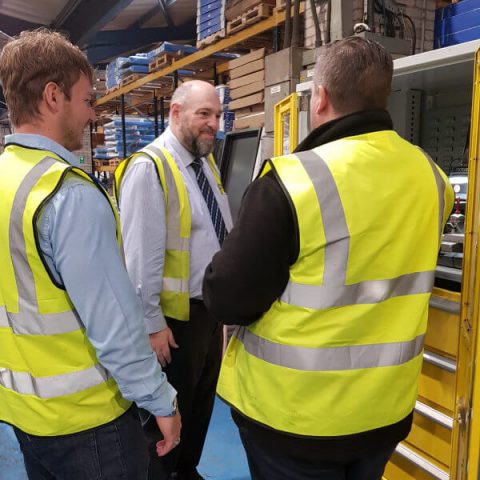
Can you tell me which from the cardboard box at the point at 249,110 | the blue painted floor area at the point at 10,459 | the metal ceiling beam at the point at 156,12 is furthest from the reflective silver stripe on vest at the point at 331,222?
the metal ceiling beam at the point at 156,12

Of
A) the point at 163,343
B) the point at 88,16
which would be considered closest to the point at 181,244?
the point at 163,343

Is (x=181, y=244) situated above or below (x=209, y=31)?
below

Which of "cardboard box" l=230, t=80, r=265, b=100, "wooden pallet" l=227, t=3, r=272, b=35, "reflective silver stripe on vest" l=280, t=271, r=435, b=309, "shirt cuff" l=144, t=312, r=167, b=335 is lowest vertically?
"shirt cuff" l=144, t=312, r=167, b=335

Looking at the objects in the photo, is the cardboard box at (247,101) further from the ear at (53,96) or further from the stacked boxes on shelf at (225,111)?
the ear at (53,96)

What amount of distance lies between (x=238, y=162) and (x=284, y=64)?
4.27 ft

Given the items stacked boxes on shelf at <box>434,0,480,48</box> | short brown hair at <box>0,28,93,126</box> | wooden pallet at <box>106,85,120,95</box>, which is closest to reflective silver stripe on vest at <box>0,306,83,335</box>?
short brown hair at <box>0,28,93,126</box>

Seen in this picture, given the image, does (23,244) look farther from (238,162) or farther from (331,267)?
(238,162)

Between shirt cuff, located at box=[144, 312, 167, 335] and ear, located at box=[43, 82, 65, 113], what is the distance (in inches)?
42.0

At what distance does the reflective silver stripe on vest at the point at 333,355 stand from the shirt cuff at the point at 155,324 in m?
0.83

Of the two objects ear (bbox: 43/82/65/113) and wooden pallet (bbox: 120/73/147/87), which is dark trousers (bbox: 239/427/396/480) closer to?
ear (bbox: 43/82/65/113)

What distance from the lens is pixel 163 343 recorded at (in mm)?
2006

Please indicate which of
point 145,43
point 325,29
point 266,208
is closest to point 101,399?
point 266,208

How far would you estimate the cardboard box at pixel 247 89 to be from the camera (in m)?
4.00

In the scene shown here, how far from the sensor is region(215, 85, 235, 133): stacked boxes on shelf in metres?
4.84
